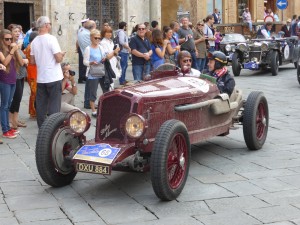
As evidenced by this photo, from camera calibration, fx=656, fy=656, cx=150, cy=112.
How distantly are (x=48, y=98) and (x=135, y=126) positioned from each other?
316cm

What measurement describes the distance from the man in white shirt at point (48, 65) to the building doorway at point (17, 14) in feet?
40.3

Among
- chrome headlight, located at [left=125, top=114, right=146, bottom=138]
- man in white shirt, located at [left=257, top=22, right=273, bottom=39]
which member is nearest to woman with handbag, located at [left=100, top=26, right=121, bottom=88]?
chrome headlight, located at [left=125, top=114, right=146, bottom=138]

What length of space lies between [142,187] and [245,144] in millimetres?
2376

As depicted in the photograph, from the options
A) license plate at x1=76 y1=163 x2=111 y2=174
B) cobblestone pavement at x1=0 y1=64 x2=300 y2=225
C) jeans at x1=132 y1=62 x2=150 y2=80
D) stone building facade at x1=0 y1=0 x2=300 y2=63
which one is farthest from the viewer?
stone building facade at x1=0 y1=0 x2=300 y2=63

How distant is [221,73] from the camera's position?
8047mm

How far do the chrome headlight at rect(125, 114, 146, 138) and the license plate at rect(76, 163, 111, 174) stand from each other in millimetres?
394

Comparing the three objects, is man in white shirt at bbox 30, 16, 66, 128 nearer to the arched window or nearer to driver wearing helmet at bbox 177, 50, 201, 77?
driver wearing helmet at bbox 177, 50, 201, 77

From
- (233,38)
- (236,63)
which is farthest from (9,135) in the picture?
(233,38)

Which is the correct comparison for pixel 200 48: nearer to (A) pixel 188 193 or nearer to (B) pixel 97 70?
(B) pixel 97 70

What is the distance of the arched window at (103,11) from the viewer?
21484 millimetres

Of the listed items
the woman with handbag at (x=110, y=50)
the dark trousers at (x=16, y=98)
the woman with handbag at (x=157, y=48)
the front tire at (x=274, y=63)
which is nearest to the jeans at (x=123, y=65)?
the woman with handbag at (x=157, y=48)

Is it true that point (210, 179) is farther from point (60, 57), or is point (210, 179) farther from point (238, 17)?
point (238, 17)

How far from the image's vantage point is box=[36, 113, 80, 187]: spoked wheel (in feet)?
20.2

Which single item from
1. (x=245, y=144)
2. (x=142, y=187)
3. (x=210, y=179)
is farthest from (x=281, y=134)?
(x=142, y=187)
